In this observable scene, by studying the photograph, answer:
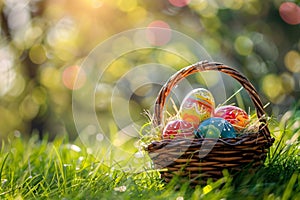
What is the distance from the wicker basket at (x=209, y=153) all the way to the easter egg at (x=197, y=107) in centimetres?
16

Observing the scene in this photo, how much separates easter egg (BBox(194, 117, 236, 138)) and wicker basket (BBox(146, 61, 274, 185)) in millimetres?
90

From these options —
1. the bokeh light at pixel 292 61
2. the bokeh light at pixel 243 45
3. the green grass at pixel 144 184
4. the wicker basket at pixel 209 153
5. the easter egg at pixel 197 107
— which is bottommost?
the bokeh light at pixel 292 61

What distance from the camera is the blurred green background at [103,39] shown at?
659cm

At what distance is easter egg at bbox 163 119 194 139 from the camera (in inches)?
77.2

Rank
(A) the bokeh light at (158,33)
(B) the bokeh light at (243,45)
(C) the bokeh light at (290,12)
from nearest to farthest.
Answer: (C) the bokeh light at (290,12) < (B) the bokeh light at (243,45) < (A) the bokeh light at (158,33)

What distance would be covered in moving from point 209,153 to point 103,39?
255 inches

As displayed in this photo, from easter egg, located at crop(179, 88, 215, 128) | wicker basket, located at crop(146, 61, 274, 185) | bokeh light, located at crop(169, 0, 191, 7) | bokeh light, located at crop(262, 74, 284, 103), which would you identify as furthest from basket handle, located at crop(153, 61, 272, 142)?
bokeh light, located at crop(169, 0, 191, 7)

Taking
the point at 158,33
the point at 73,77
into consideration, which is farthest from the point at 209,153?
the point at 73,77

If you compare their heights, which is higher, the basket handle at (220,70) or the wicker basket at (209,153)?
the basket handle at (220,70)

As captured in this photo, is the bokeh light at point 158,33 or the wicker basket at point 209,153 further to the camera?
the bokeh light at point 158,33

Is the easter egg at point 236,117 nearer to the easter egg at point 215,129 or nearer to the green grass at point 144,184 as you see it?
the easter egg at point 215,129

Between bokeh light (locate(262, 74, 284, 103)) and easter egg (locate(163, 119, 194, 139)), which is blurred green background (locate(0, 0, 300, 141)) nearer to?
bokeh light (locate(262, 74, 284, 103))

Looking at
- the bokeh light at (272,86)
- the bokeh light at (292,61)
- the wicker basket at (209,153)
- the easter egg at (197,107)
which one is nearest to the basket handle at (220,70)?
the wicker basket at (209,153)

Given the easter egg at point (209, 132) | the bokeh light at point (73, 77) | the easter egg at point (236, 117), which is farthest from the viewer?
the bokeh light at point (73, 77)
